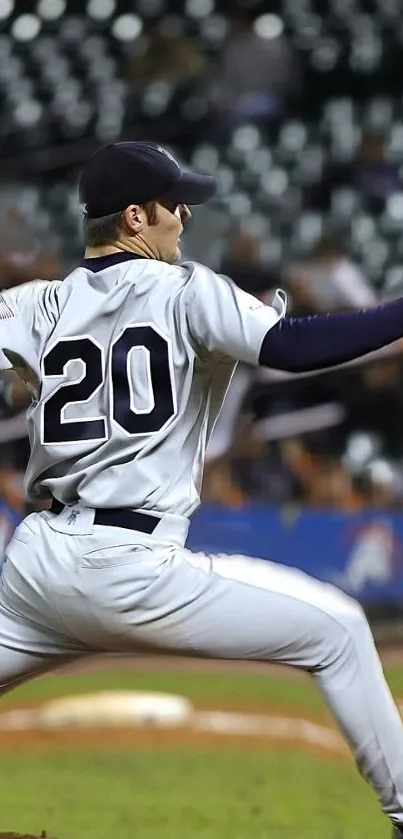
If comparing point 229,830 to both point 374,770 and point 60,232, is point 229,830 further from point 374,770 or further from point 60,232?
point 60,232

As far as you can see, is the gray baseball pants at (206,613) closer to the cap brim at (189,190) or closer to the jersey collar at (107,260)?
the jersey collar at (107,260)

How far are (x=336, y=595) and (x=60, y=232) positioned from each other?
22.1ft

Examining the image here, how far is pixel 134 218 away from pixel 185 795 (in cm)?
206

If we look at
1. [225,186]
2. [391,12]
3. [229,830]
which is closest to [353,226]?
[225,186]

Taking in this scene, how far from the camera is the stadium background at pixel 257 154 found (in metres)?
8.24

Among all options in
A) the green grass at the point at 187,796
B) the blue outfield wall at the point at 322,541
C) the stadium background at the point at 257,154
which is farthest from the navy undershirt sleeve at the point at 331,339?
the stadium background at the point at 257,154

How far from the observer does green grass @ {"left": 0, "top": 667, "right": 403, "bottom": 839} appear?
3164 mm

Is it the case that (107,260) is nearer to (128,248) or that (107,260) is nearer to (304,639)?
(128,248)

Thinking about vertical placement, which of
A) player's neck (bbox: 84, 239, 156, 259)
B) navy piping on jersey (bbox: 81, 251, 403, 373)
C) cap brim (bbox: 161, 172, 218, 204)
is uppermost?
cap brim (bbox: 161, 172, 218, 204)

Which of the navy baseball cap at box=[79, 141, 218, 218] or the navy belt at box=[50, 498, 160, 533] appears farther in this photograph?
the navy baseball cap at box=[79, 141, 218, 218]

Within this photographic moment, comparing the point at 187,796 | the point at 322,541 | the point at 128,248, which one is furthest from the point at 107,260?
the point at 322,541

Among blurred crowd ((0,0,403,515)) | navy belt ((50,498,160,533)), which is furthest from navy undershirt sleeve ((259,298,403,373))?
blurred crowd ((0,0,403,515))

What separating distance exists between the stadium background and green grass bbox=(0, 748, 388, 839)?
3.82m

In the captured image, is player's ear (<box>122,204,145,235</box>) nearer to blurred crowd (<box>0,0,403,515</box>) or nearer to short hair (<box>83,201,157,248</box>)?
short hair (<box>83,201,157,248</box>)
